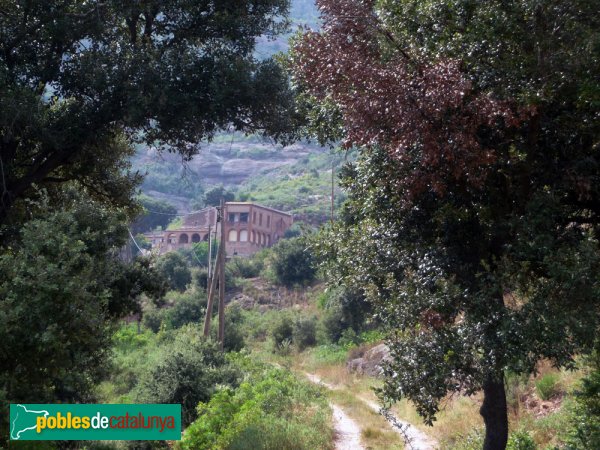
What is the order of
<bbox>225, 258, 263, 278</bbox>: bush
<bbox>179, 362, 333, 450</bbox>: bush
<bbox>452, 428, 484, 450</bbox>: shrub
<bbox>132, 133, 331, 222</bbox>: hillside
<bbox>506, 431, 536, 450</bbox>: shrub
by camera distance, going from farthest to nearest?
<bbox>132, 133, 331, 222</bbox>: hillside → <bbox>225, 258, 263, 278</bbox>: bush → <bbox>179, 362, 333, 450</bbox>: bush → <bbox>452, 428, 484, 450</bbox>: shrub → <bbox>506, 431, 536, 450</bbox>: shrub

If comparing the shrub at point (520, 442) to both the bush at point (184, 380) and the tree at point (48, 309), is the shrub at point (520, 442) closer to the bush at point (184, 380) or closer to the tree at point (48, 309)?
the tree at point (48, 309)

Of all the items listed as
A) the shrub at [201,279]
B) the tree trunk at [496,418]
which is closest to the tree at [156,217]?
the shrub at [201,279]

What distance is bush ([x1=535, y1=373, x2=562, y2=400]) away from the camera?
46.6 ft

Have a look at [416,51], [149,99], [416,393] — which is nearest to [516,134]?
[416,51]

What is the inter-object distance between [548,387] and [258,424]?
18.5ft

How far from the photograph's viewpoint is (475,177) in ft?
23.6

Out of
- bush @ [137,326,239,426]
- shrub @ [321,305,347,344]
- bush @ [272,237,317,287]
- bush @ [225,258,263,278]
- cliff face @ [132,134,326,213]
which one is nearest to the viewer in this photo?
bush @ [137,326,239,426]

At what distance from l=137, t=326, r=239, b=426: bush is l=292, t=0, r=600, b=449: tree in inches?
445

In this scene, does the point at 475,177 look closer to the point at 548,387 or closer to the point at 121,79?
the point at 121,79

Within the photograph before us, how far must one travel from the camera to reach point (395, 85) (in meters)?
7.64

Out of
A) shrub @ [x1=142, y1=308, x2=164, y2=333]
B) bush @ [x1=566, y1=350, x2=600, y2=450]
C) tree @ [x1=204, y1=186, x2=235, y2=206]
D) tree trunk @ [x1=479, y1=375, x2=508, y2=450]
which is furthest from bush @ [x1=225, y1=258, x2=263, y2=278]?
tree trunk @ [x1=479, y1=375, x2=508, y2=450]

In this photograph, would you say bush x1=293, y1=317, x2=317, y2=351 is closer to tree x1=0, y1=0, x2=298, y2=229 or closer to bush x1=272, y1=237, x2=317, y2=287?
bush x1=272, y1=237, x2=317, y2=287

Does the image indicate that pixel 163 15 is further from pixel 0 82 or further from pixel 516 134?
pixel 516 134

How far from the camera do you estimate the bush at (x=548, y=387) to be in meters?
14.2
